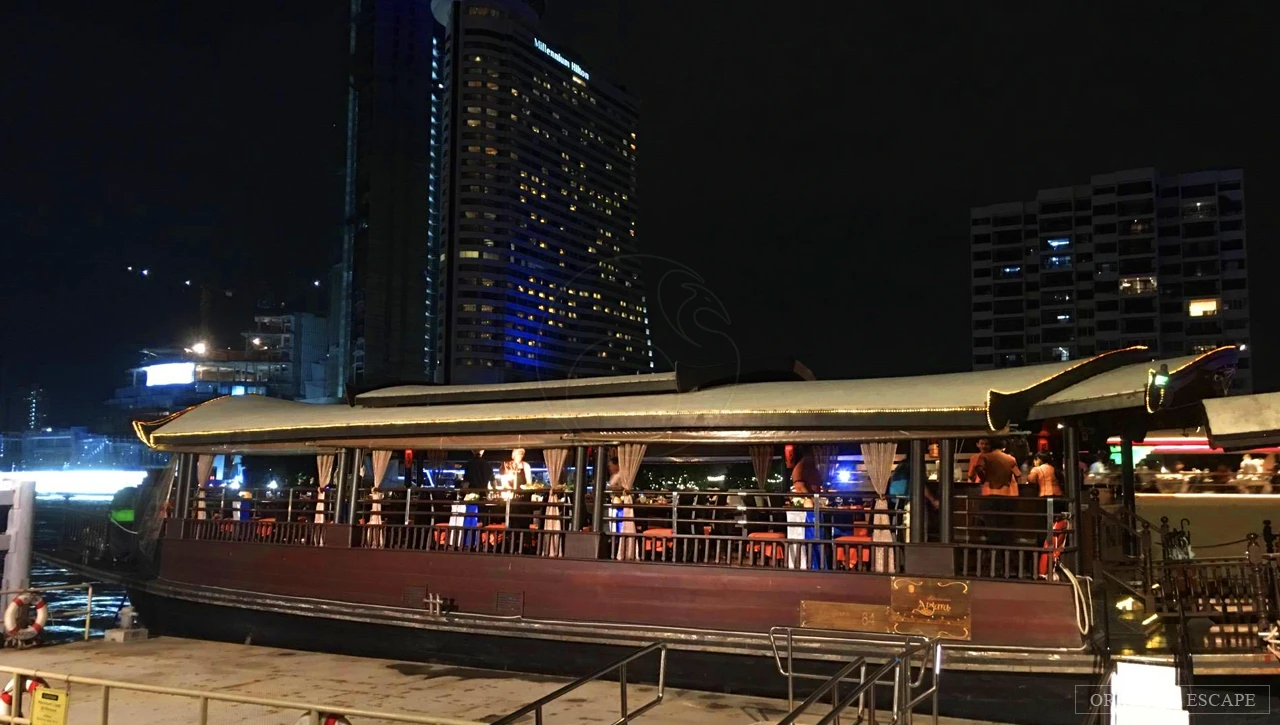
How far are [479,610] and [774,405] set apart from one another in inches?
153

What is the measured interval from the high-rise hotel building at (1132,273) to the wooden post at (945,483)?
6760 centimetres

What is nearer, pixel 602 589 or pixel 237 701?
pixel 237 701

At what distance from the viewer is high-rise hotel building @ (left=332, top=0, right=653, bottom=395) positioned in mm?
105312

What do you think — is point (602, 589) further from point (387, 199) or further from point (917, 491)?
point (387, 199)

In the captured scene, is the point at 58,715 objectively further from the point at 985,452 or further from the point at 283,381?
the point at 283,381

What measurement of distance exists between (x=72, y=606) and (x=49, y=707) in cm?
1803

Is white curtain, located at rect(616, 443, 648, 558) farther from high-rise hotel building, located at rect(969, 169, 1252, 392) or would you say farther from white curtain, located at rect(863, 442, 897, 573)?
high-rise hotel building, located at rect(969, 169, 1252, 392)

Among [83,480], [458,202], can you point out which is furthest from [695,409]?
[83,480]

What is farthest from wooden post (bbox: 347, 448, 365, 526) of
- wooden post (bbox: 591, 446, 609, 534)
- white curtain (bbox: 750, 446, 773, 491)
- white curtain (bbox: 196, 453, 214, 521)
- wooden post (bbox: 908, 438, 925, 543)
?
wooden post (bbox: 908, 438, 925, 543)

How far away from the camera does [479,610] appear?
1005cm

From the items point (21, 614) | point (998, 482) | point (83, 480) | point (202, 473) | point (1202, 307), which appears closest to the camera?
point (998, 482)

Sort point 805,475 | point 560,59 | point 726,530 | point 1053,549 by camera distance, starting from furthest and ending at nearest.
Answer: point 560,59 → point 726,530 → point 805,475 → point 1053,549

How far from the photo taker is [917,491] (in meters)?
8.27

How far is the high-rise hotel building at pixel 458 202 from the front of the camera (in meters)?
105
